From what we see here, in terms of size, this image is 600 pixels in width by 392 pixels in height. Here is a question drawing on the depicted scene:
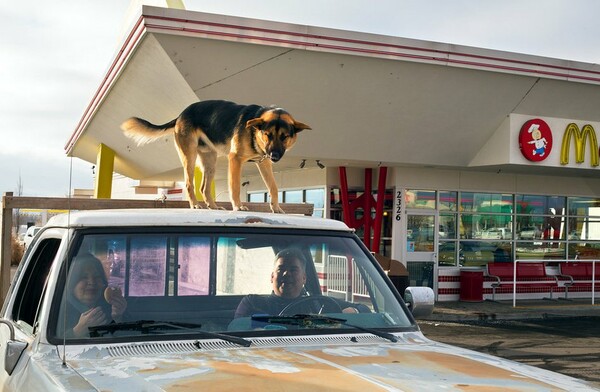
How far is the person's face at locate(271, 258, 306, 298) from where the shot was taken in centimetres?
422

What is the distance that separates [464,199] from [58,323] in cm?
1878

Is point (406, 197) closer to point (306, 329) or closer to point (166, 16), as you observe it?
point (166, 16)

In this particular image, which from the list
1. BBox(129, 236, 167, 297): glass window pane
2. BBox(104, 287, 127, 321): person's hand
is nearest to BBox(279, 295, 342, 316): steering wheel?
BBox(129, 236, 167, 297): glass window pane

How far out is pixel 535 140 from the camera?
1858cm

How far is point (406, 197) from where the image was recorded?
2059 centimetres

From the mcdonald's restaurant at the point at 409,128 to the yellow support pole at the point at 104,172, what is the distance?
0.48 feet

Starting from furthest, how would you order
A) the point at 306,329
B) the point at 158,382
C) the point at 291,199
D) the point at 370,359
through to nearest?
1. the point at 291,199
2. the point at 306,329
3. the point at 370,359
4. the point at 158,382

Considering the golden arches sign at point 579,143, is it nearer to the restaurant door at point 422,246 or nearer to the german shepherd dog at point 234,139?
the restaurant door at point 422,246

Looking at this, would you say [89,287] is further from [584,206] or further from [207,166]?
[584,206]

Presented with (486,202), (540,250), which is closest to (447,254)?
(486,202)

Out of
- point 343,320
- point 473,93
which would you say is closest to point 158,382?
point 343,320

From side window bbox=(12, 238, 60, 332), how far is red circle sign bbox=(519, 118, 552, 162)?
15550 millimetres

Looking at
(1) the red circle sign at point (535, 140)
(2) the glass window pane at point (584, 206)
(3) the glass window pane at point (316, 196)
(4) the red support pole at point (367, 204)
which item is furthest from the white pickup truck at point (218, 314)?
(2) the glass window pane at point (584, 206)

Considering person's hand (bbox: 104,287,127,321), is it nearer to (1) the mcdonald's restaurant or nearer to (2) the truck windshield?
(2) the truck windshield
